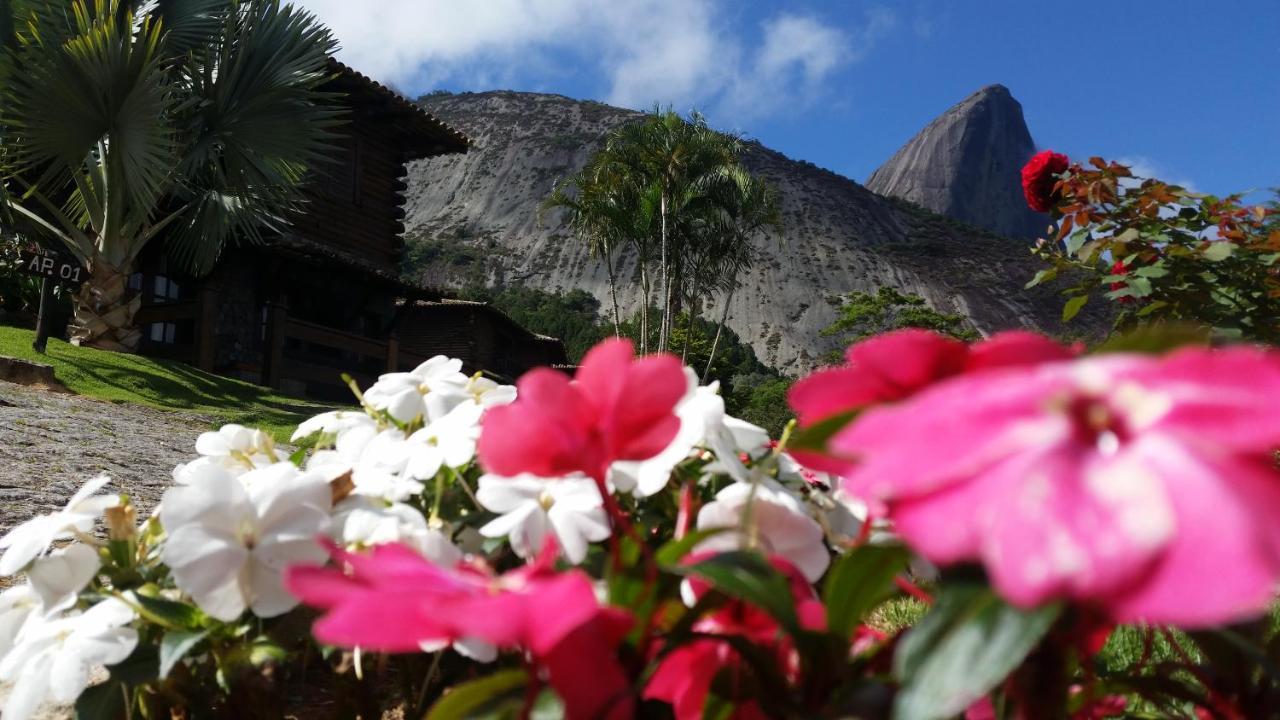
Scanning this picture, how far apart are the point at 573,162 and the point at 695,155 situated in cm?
5211

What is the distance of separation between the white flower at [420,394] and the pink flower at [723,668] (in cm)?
46

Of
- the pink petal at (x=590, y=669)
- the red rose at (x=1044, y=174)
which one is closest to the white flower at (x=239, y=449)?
the pink petal at (x=590, y=669)

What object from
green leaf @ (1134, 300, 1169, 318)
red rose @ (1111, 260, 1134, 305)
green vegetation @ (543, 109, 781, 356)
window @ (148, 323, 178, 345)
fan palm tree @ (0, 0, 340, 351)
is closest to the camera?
green leaf @ (1134, 300, 1169, 318)

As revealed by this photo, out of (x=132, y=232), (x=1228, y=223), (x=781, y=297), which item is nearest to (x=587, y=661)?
(x=1228, y=223)

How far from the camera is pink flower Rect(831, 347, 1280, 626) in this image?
0.21m

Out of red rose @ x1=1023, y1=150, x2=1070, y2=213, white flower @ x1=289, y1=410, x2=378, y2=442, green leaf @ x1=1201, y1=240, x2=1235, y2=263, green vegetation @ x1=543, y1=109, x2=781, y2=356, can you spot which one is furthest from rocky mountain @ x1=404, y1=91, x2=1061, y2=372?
white flower @ x1=289, y1=410, x2=378, y2=442

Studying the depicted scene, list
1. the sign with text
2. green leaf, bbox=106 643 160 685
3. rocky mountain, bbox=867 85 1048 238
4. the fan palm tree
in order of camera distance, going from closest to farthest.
A: green leaf, bbox=106 643 160 685 < the sign with text < the fan palm tree < rocky mountain, bbox=867 85 1048 238

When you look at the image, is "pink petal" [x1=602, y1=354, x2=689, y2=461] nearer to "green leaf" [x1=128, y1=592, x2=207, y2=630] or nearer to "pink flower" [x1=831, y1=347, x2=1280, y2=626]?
"pink flower" [x1=831, y1=347, x2=1280, y2=626]

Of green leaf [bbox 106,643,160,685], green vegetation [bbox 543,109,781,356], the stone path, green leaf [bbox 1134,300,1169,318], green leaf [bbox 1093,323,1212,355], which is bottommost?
the stone path

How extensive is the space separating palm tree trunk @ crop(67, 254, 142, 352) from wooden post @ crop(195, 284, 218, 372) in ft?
Result: 3.15

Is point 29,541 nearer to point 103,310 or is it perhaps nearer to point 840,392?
point 840,392

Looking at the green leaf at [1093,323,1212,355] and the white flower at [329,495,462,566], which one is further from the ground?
the green leaf at [1093,323,1212,355]

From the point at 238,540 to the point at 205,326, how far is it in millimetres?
10403

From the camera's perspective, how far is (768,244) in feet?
208
